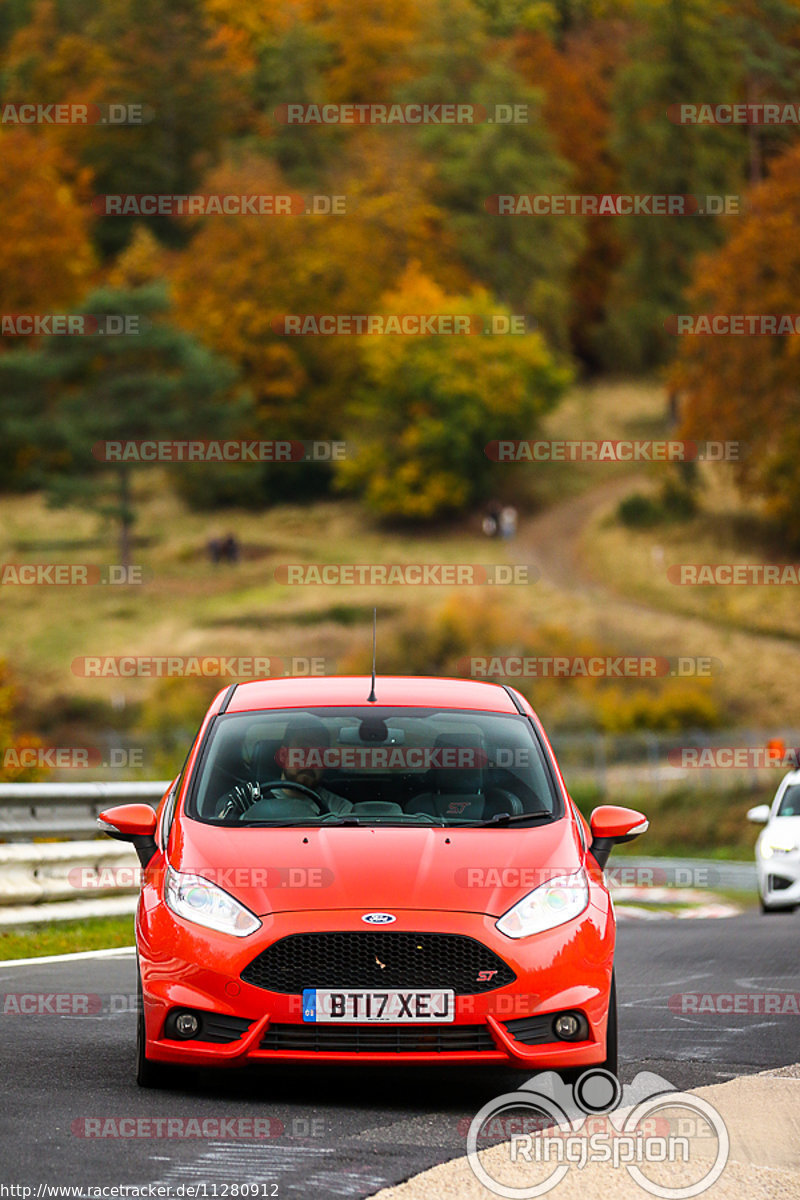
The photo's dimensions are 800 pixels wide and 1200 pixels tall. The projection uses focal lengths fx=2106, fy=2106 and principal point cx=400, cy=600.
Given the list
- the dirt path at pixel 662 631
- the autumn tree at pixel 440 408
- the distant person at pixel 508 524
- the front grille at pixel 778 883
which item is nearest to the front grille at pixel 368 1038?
the front grille at pixel 778 883

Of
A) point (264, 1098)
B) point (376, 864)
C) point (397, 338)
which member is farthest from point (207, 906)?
point (397, 338)

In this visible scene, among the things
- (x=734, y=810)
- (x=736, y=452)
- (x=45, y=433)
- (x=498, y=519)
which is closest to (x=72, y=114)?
(x=45, y=433)

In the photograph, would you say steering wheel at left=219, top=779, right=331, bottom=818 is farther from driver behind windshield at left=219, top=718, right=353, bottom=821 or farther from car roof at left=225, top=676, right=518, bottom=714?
car roof at left=225, top=676, right=518, bottom=714

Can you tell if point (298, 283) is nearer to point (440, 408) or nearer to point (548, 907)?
point (440, 408)

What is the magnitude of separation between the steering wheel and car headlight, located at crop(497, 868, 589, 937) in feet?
3.89

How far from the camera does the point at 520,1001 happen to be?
7.72 meters

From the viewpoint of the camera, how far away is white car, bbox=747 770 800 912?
19938 mm

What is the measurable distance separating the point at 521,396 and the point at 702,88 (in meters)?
20.8

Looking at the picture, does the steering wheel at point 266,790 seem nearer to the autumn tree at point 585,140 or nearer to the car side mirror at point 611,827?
the car side mirror at point 611,827

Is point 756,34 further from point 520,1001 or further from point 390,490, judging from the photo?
point 520,1001

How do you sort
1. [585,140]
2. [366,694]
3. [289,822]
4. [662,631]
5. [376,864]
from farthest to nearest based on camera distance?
[585,140] < [662,631] < [366,694] < [289,822] < [376,864]

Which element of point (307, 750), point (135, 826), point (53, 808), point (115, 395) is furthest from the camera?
point (115, 395)

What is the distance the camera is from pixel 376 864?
7992mm

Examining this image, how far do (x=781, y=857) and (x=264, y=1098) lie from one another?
42.1ft
